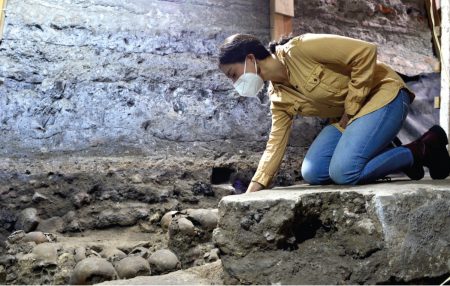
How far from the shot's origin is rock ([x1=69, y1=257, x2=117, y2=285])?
2450mm

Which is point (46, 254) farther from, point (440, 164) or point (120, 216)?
point (440, 164)

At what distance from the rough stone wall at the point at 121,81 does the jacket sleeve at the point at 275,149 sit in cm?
159

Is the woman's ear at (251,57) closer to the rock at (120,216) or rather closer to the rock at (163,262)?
the rock at (163,262)

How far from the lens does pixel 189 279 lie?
1926 millimetres

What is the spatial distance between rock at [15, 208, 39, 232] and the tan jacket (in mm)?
1852

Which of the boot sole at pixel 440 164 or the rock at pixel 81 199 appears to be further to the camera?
the rock at pixel 81 199

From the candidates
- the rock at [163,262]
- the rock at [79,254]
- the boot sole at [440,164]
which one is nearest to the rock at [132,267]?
the rock at [163,262]

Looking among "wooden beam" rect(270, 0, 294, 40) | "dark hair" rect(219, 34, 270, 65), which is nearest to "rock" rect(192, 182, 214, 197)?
"dark hair" rect(219, 34, 270, 65)

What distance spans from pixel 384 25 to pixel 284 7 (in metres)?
1.50

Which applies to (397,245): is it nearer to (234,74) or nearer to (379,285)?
(379,285)

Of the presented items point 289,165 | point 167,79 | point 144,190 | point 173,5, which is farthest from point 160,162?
point 173,5

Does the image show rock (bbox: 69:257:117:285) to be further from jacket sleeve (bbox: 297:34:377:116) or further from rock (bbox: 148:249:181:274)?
jacket sleeve (bbox: 297:34:377:116)

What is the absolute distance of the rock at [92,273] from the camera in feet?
8.04

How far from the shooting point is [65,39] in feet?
12.6
